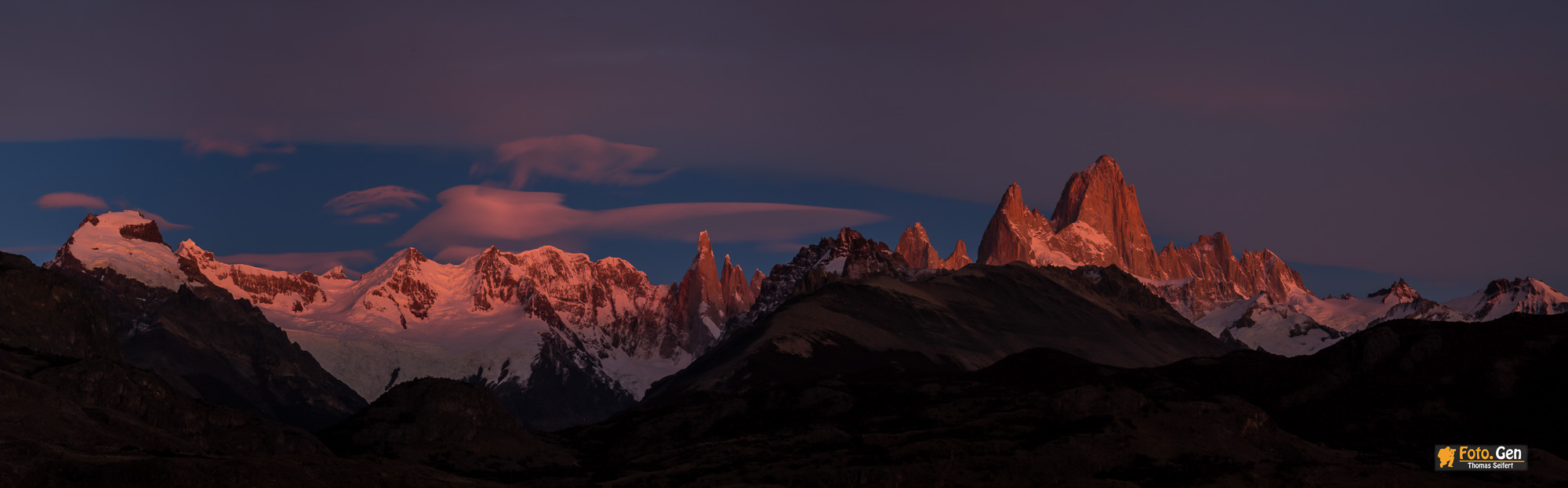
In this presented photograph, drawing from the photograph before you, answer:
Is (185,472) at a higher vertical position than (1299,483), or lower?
lower

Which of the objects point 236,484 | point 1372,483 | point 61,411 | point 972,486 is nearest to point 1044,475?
point 972,486

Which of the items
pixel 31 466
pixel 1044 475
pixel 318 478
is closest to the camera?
pixel 31 466

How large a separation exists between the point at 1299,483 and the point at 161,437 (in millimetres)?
163335

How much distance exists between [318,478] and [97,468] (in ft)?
85.7

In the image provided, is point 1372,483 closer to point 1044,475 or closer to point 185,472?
point 1044,475

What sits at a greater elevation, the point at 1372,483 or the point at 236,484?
the point at 1372,483

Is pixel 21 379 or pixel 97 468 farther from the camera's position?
pixel 21 379

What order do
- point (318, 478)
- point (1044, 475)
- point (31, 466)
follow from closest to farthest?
point (31, 466) → point (318, 478) → point (1044, 475)

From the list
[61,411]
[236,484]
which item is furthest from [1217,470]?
[61,411]

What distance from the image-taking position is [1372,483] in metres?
189

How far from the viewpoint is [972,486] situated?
639 feet

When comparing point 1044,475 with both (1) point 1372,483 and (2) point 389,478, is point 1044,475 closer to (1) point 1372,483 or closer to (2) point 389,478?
(1) point 1372,483

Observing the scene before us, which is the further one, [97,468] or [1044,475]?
[1044,475]

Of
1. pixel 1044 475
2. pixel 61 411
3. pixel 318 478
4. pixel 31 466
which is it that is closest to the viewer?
pixel 31 466
